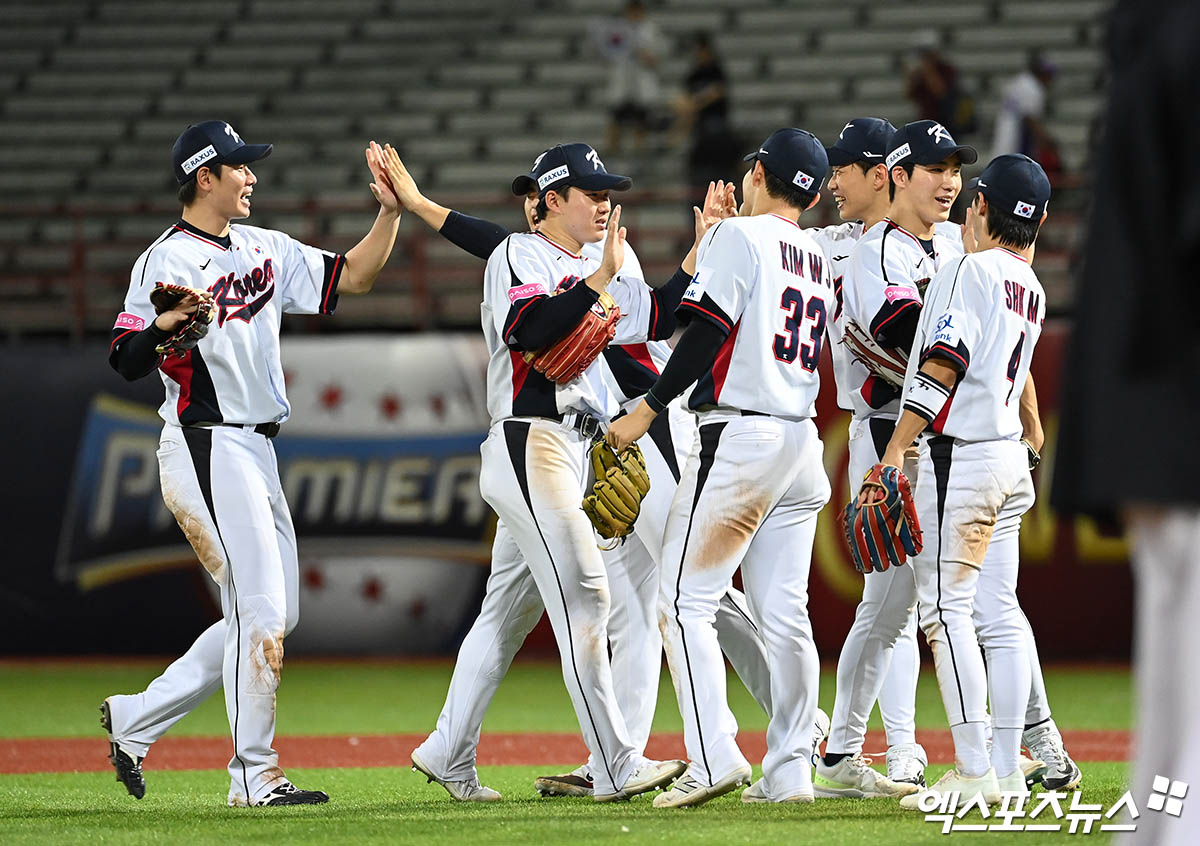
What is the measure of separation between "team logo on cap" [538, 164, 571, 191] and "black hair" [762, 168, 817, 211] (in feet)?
2.37

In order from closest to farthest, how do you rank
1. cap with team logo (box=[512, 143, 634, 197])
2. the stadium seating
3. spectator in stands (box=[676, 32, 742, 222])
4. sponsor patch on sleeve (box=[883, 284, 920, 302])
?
cap with team logo (box=[512, 143, 634, 197]), sponsor patch on sleeve (box=[883, 284, 920, 302]), spectator in stands (box=[676, 32, 742, 222]), the stadium seating

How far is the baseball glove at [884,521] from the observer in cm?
523

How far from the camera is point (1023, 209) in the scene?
539cm

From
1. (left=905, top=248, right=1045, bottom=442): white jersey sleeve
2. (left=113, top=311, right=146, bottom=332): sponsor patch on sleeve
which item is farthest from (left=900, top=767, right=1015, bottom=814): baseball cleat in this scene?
(left=113, top=311, right=146, bottom=332): sponsor patch on sleeve

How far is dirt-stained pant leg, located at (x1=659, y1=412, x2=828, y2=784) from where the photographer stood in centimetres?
517

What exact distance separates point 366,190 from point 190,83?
3.16 m

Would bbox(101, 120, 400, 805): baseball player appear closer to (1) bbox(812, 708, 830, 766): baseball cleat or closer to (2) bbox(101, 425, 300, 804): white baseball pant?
(2) bbox(101, 425, 300, 804): white baseball pant

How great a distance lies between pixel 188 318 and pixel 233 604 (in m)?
1.03

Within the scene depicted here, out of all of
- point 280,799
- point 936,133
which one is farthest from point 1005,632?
point 280,799

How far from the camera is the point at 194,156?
5.91 m

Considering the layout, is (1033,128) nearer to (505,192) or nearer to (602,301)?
(505,192)

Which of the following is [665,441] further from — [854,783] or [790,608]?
[854,783]

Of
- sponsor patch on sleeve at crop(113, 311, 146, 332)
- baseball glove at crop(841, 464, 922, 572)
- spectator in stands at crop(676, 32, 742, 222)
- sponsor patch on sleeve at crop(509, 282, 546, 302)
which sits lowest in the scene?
baseball glove at crop(841, 464, 922, 572)

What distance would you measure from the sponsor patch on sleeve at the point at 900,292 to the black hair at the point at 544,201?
1225 millimetres
